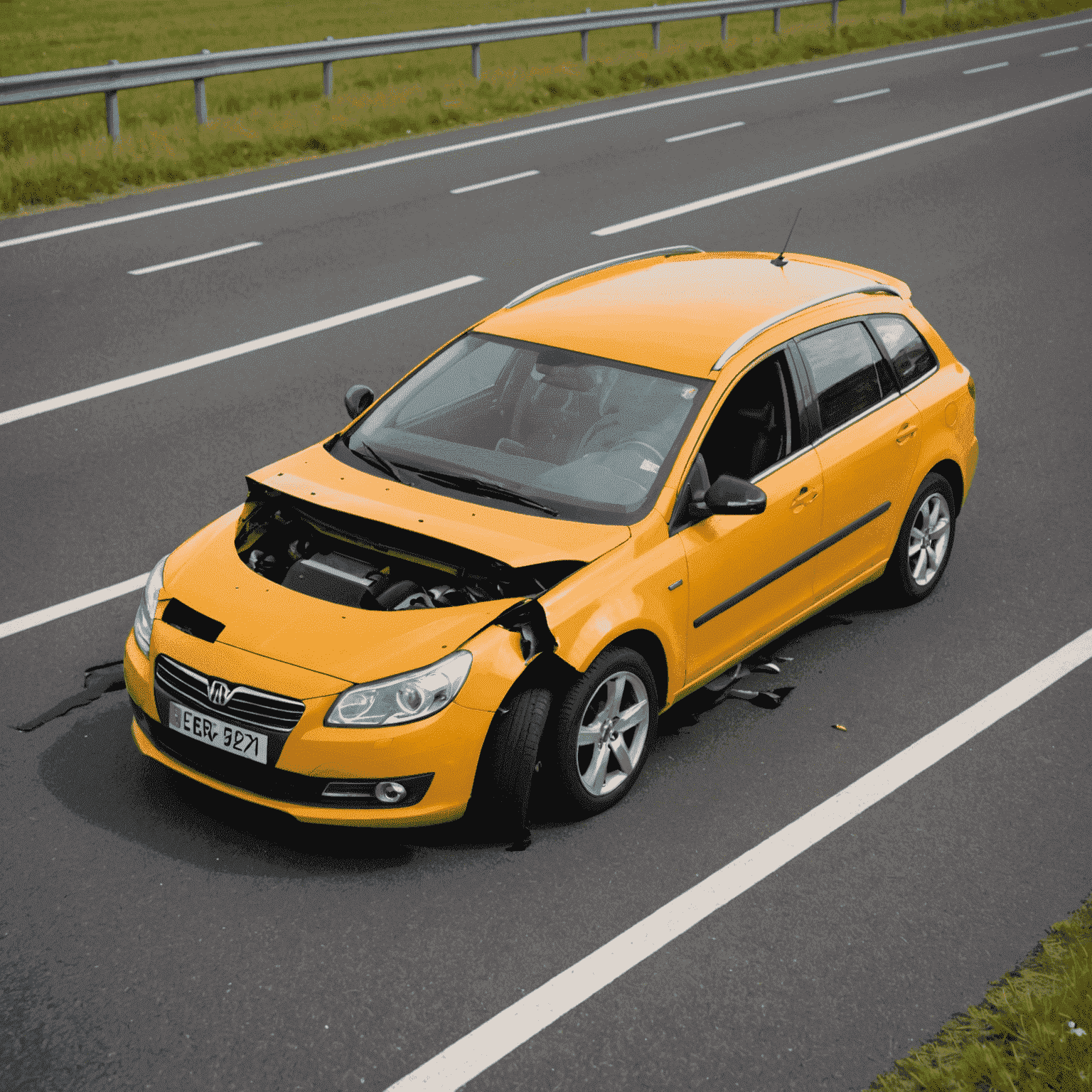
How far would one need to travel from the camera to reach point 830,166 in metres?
16.5

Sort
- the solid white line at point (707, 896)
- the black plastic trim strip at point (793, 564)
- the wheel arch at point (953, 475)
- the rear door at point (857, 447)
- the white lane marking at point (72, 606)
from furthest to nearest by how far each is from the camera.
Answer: the wheel arch at point (953, 475) → the white lane marking at point (72, 606) → the rear door at point (857, 447) → the black plastic trim strip at point (793, 564) → the solid white line at point (707, 896)

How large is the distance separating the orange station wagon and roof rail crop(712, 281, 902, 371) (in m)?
0.01

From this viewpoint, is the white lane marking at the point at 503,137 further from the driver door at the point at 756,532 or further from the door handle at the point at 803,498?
the door handle at the point at 803,498

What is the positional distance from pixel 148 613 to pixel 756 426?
105 inches

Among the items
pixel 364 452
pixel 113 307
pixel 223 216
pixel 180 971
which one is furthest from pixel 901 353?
pixel 223 216

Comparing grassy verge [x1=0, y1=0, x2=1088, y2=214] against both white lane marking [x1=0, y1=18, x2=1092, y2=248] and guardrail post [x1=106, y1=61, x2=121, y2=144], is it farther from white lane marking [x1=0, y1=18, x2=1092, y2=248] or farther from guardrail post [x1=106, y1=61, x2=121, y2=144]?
white lane marking [x1=0, y1=18, x2=1092, y2=248]

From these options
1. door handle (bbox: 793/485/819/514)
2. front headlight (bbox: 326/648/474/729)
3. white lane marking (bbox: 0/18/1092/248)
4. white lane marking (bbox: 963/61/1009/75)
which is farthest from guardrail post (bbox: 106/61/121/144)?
white lane marking (bbox: 963/61/1009/75)

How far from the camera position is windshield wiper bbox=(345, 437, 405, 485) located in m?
5.66

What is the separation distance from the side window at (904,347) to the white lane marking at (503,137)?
9.24m

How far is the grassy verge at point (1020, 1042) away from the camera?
3908 millimetres

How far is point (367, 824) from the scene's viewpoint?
4.73 metres

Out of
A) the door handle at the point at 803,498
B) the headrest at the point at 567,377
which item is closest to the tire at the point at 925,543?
the door handle at the point at 803,498

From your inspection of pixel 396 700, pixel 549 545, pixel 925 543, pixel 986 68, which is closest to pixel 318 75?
pixel 986 68

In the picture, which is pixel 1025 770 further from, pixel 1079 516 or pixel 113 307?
pixel 113 307
